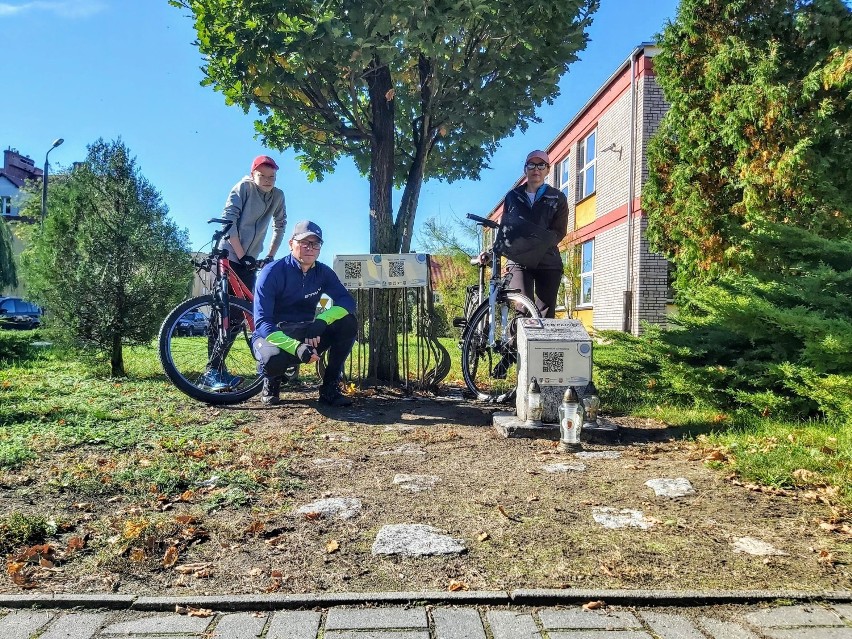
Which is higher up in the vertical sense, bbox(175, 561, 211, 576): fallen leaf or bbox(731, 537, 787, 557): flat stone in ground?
bbox(731, 537, 787, 557): flat stone in ground

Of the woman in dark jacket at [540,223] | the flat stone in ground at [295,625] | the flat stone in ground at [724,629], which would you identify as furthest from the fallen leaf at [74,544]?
the woman in dark jacket at [540,223]

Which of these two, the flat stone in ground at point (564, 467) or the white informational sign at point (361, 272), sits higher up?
the white informational sign at point (361, 272)

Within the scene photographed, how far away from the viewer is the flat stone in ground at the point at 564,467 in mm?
3662

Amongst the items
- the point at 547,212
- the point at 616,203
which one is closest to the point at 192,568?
the point at 547,212

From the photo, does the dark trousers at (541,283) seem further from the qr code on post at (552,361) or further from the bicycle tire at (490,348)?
the qr code on post at (552,361)

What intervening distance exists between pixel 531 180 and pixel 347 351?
7.27 feet

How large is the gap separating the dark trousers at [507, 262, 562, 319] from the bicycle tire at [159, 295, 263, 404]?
2428 mm

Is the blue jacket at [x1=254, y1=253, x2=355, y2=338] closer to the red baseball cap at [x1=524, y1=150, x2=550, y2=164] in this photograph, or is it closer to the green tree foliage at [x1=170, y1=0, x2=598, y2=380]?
the green tree foliage at [x1=170, y1=0, x2=598, y2=380]

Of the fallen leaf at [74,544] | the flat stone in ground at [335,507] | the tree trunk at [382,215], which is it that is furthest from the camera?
the tree trunk at [382,215]

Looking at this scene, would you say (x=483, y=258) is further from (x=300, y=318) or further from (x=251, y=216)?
(x=251, y=216)

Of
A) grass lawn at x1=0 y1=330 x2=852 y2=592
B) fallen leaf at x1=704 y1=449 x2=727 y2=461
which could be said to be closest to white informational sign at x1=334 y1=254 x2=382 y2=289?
grass lawn at x1=0 y1=330 x2=852 y2=592

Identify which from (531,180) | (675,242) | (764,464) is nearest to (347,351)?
(531,180)

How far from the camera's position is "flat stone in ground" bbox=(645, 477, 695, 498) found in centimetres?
320

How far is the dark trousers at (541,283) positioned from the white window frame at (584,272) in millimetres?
13457
